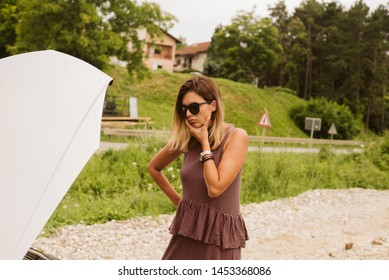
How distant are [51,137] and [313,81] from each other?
87.8 ft

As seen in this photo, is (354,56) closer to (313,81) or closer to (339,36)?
(339,36)

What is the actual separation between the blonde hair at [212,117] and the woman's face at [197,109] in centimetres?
2

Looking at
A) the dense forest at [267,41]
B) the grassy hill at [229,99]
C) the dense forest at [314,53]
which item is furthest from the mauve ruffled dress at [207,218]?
the dense forest at [314,53]

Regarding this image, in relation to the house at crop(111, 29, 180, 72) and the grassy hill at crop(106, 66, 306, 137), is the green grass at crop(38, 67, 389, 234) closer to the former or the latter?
the house at crop(111, 29, 180, 72)

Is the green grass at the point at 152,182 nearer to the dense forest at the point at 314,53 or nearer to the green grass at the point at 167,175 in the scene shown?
the green grass at the point at 167,175

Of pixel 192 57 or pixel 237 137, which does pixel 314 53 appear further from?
pixel 237 137

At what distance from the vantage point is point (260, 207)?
22.1ft

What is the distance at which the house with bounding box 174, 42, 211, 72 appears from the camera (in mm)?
17359

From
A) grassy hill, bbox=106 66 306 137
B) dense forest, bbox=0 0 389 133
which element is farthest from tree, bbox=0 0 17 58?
grassy hill, bbox=106 66 306 137

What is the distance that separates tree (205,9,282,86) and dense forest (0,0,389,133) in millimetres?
47

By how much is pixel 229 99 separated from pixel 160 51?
170 inches

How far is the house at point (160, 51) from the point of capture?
17609 millimetres
